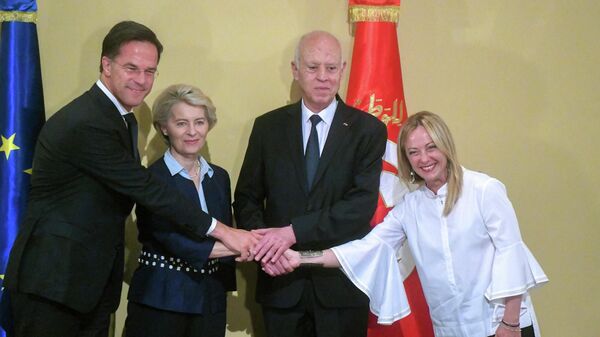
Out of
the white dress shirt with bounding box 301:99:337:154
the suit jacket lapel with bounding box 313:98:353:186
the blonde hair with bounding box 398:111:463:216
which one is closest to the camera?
the blonde hair with bounding box 398:111:463:216

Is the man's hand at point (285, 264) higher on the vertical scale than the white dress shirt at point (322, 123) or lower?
lower

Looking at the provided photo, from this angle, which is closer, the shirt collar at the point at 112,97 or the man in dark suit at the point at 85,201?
the man in dark suit at the point at 85,201

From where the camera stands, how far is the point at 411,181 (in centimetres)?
258

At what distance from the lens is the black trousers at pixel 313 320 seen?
2.58 meters

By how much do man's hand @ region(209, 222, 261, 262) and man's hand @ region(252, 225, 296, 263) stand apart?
0.03 metres

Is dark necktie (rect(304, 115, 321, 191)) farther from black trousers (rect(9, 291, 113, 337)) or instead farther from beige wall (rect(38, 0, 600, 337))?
black trousers (rect(9, 291, 113, 337))

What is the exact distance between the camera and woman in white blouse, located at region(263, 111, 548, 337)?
7.55 feet

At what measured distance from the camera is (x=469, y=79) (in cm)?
348

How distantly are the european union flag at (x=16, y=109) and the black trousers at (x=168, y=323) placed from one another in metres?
0.70

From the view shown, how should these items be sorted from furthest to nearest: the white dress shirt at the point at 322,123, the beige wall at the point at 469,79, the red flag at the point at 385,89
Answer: the beige wall at the point at 469,79, the red flag at the point at 385,89, the white dress shirt at the point at 322,123

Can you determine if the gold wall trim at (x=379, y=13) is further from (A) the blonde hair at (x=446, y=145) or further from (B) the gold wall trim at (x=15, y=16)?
(B) the gold wall trim at (x=15, y=16)

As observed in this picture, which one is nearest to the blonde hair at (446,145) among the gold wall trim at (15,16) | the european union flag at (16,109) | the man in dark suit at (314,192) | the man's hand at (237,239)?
the man in dark suit at (314,192)

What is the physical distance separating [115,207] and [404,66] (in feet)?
5.67

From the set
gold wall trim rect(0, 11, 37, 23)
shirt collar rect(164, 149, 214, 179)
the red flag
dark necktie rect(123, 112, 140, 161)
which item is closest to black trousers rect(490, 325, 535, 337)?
the red flag
